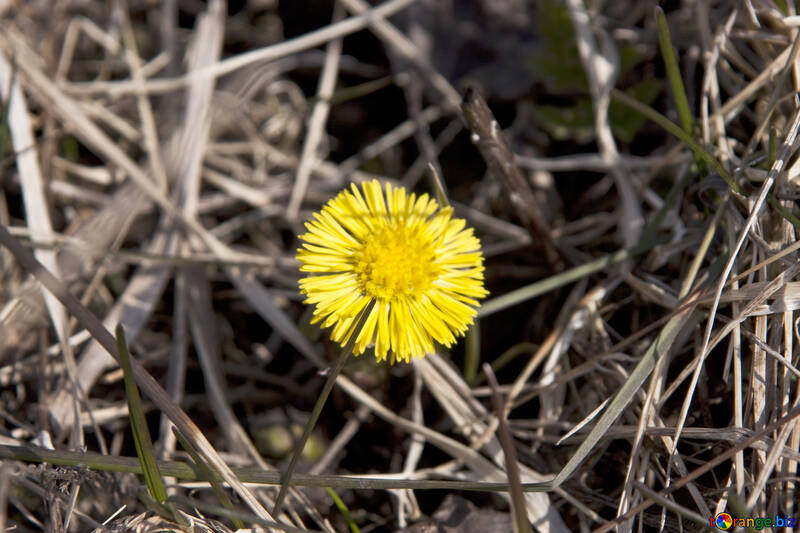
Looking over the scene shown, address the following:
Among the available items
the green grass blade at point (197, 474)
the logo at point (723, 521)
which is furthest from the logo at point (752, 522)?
the green grass blade at point (197, 474)

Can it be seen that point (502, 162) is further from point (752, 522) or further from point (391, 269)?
point (752, 522)

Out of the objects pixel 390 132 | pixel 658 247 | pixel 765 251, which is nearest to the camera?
pixel 765 251

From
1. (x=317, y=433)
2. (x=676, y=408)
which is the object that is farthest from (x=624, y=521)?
(x=317, y=433)

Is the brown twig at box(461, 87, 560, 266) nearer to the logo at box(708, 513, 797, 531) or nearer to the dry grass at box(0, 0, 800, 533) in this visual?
the dry grass at box(0, 0, 800, 533)

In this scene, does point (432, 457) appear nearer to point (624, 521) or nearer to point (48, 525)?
point (624, 521)

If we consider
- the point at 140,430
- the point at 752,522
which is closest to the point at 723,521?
the point at 752,522

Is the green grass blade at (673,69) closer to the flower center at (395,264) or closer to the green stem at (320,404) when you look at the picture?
the flower center at (395,264)

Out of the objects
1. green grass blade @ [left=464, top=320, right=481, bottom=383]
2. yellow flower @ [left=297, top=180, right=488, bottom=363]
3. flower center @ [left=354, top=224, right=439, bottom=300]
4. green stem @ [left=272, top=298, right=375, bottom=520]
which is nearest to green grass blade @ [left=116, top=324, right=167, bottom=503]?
green stem @ [left=272, top=298, right=375, bottom=520]
